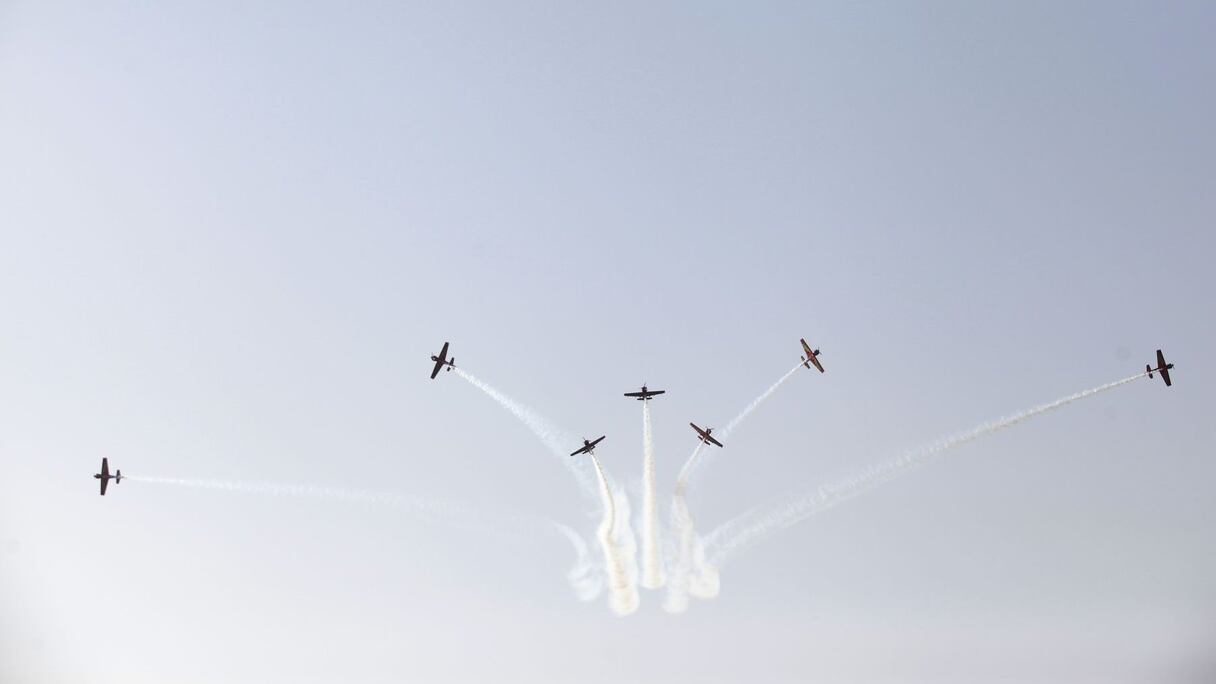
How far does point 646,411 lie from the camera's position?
243ft

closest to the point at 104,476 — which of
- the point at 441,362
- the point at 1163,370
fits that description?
the point at 441,362

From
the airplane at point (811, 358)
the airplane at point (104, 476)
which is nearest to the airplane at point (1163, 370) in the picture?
the airplane at point (811, 358)

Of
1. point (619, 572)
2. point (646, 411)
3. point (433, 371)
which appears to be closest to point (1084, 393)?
point (646, 411)

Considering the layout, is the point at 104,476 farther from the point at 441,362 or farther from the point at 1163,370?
the point at 1163,370

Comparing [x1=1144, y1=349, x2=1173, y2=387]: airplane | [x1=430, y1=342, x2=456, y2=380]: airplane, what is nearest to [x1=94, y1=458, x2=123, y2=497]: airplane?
[x1=430, y1=342, x2=456, y2=380]: airplane

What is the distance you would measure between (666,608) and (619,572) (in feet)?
15.1

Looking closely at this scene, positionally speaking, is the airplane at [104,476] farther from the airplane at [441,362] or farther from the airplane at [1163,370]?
the airplane at [1163,370]

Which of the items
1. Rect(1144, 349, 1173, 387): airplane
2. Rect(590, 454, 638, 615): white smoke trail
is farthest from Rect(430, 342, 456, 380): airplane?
Rect(1144, 349, 1173, 387): airplane

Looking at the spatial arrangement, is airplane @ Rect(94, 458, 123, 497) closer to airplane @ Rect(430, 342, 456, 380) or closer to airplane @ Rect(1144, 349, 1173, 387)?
airplane @ Rect(430, 342, 456, 380)

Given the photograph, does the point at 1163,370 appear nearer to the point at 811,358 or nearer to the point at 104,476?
the point at 811,358

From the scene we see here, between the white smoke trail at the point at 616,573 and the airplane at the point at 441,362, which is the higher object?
the airplane at the point at 441,362

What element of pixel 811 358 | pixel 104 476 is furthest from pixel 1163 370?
pixel 104 476

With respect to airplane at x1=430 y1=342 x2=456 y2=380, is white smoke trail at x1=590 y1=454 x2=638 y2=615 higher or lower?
lower

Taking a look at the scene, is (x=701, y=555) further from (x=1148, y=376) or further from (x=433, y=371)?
(x=1148, y=376)
